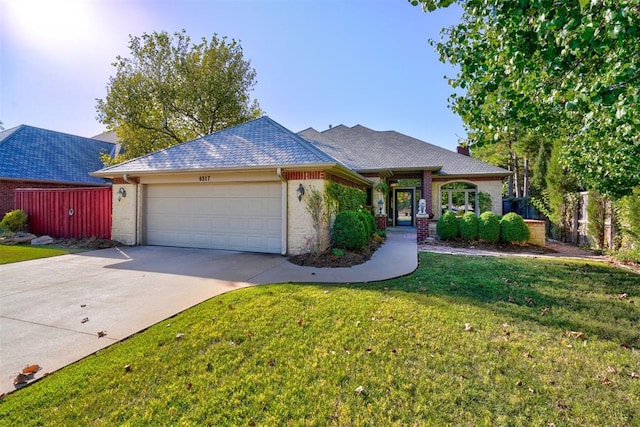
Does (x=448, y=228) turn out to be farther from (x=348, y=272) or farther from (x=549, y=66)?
(x=549, y=66)

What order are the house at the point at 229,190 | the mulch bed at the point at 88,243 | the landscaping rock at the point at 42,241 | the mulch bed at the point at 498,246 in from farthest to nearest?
the landscaping rock at the point at 42,241 → the mulch bed at the point at 498,246 → the mulch bed at the point at 88,243 → the house at the point at 229,190

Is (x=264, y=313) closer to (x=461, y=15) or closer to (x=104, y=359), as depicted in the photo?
(x=104, y=359)

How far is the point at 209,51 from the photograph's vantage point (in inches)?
732

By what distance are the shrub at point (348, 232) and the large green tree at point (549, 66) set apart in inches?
161

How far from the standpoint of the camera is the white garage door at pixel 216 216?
880cm

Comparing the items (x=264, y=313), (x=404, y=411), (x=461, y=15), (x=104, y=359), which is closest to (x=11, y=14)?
(x=104, y=359)

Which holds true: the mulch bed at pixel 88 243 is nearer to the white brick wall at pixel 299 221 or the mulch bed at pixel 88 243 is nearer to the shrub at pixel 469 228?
the white brick wall at pixel 299 221

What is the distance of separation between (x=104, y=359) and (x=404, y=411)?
301 centimetres

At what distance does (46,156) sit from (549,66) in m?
23.5

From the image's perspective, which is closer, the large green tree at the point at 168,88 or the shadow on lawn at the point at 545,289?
the shadow on lawn at the point at 545,289

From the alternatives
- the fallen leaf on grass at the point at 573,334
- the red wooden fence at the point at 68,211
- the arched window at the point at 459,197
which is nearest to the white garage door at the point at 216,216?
the red wooden fence at the point at 68,211

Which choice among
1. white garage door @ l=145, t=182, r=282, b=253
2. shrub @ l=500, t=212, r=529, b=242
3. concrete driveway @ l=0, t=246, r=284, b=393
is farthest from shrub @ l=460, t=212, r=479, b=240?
concrete driveway @ l=0, t=246, r=284, b=393

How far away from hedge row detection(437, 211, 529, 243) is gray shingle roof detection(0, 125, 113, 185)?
1903 cm

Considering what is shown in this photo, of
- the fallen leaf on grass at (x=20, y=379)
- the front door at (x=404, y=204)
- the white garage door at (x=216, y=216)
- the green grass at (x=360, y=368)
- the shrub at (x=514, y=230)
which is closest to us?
the green grass at (x=360, y=368)
